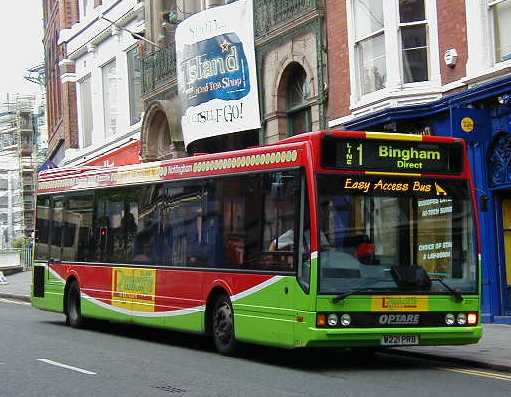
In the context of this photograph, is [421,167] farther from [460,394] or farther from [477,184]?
[477,184]

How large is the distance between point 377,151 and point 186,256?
3.75m

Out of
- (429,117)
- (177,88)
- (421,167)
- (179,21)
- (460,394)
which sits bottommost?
(460,394)

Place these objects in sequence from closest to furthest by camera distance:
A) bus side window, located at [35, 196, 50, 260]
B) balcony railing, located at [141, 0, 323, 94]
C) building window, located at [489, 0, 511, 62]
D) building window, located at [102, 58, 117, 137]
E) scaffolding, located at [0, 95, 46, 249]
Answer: building window, located at [489, 0, 511, 62] → bus side window, located at [35, 196, 50, 260] → balcony railing, located at [141, 0, 323, 94] → building window, located at [102, 58, 117, 137] → scaffolding, located at [0, 95, 46, 249]

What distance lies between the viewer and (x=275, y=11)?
898 inches

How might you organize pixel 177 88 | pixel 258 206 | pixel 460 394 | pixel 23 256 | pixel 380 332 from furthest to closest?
pixel 23 256
pixel 177 88
pixel 258 206
pixel 380 332
pixel 460 394

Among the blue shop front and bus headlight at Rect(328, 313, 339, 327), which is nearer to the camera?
bus headlight at Rect(328, 313, 339, 327)

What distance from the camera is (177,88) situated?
2775cm

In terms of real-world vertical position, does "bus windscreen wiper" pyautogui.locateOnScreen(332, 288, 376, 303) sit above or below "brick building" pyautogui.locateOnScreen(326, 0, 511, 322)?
below

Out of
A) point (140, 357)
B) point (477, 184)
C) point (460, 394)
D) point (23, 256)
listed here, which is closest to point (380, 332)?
point (460, 394)

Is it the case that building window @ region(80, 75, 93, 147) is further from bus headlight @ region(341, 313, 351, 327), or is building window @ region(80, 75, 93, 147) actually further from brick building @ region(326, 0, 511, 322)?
bus headlight @ region(341, 313, 351, 327)

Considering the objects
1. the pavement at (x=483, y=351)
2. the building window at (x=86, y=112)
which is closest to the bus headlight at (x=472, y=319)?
the pavement at (x=483, y=351)

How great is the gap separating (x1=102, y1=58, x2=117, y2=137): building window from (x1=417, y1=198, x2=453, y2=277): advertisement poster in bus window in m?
25.1

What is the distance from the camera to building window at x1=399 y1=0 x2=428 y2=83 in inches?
711

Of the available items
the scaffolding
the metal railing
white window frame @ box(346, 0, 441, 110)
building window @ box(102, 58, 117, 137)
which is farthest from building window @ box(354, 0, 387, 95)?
the scaffolding
